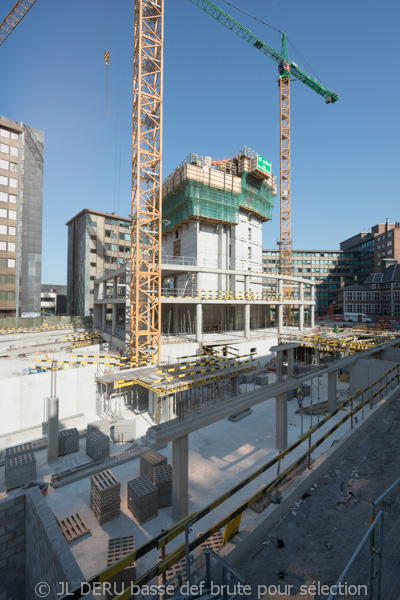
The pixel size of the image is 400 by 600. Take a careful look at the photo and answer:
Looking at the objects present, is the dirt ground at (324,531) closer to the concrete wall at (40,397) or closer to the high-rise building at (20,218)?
the concrete wall at (40,397)

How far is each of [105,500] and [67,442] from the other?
527 centimetres

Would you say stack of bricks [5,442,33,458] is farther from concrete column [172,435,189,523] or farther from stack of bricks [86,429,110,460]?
concrete column [172,435,189,523]

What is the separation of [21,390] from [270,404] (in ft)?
47.6

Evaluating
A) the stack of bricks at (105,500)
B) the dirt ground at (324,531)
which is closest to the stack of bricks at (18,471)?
the stack of bricks at (105,500)

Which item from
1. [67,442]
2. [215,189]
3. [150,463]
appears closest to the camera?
[150,463]

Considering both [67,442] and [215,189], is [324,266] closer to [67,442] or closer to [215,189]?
[215,189]

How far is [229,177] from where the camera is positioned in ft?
113

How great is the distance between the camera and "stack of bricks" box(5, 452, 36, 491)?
1023 centimetres

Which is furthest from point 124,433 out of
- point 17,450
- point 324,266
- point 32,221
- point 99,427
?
point 324,266

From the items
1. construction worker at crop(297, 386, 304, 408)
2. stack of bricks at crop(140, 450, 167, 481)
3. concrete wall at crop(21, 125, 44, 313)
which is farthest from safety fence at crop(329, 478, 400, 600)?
concrete wall at crop(21, 125, 44, 313)

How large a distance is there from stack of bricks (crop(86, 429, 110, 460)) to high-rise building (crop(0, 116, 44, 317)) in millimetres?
48276

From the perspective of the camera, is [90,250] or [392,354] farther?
[90,250]

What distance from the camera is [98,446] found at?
1226cm

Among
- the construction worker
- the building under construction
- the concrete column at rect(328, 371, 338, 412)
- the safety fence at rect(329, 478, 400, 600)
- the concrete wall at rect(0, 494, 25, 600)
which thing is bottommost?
the concrete wall at rect(0, 494, 25, 600)
